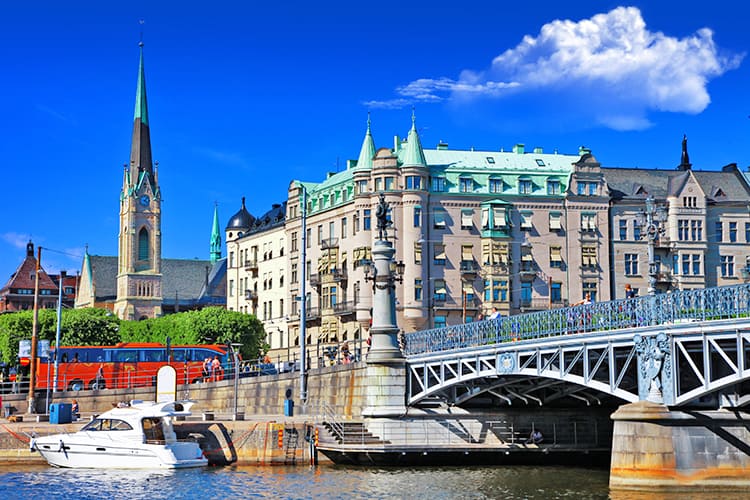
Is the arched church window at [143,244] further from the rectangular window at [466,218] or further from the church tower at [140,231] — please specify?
the rectangular window at [466,218]

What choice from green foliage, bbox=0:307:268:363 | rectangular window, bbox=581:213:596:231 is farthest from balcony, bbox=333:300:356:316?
rectangular window, bbox=581:213:596:231

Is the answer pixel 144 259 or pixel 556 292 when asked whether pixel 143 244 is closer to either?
pixel 144 259

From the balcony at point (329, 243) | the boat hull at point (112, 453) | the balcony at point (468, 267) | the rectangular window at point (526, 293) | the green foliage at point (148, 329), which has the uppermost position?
the balcony at point (329, 243)

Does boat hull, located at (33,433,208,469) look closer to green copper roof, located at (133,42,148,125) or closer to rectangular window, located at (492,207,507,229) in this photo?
rectangular window, located at (492,207,507,229)

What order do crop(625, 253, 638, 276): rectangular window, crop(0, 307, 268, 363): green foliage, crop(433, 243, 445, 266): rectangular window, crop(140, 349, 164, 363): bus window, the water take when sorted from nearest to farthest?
the water < crop(140, 349, 164, 363): bus window < crop(433, 243, 445, 266): rectangular window < crop(625, 253, 638, 276): rectangular window < crop(0, 307, 268, 363): green foliage

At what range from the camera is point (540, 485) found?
44406 millimetres

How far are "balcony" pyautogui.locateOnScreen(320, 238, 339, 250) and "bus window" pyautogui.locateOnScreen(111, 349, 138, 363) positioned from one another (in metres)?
23.3

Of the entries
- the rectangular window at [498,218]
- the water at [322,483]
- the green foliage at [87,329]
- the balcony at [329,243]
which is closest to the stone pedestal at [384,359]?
the water at [322,483]

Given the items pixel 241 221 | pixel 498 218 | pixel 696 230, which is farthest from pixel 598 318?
pixel 241 221

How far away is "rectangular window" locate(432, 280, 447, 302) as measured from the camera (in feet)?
301

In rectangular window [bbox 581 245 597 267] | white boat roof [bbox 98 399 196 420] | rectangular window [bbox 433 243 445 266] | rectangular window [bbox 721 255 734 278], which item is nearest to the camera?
white boat roof [bbox 98 399 196 420]

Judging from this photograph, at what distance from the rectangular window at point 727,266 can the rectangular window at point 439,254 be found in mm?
22890

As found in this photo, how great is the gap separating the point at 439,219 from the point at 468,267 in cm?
450

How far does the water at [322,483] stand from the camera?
4169cm
